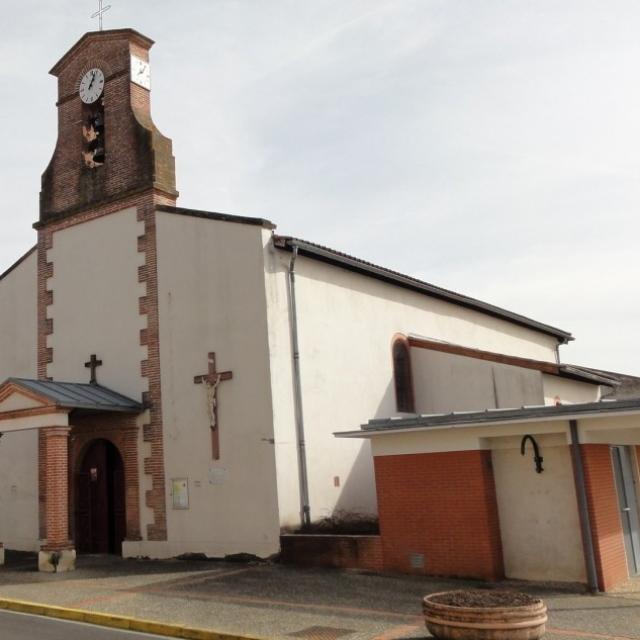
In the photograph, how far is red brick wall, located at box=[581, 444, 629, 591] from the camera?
11.2 metres

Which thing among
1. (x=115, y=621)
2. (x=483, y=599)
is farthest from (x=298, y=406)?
(x=483, y=599)

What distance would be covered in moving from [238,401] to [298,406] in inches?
47.9

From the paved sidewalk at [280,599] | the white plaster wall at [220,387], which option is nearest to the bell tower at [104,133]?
the white plaster wall at [220,387]

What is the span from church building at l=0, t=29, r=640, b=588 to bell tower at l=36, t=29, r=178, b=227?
2.2 inches

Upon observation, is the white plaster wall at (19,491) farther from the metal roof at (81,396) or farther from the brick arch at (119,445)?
the metal roof at (81,396)

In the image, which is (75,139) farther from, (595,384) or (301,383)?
(595,384)

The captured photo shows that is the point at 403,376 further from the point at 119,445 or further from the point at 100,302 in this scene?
the point at 100,302

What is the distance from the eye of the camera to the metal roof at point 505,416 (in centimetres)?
1095

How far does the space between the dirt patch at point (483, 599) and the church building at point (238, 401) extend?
10.5ft

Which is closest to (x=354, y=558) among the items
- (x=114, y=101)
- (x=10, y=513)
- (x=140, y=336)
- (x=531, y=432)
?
(x=531, y=432)

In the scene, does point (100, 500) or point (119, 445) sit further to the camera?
point (100, 500)

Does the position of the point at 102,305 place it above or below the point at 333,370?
above

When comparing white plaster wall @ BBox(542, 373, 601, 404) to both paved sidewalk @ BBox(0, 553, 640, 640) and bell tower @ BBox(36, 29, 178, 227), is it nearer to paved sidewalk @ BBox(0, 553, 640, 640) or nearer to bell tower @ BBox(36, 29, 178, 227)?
paved sidewalk @ BBox(0, 553, 640, 640)

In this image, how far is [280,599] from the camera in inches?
431
